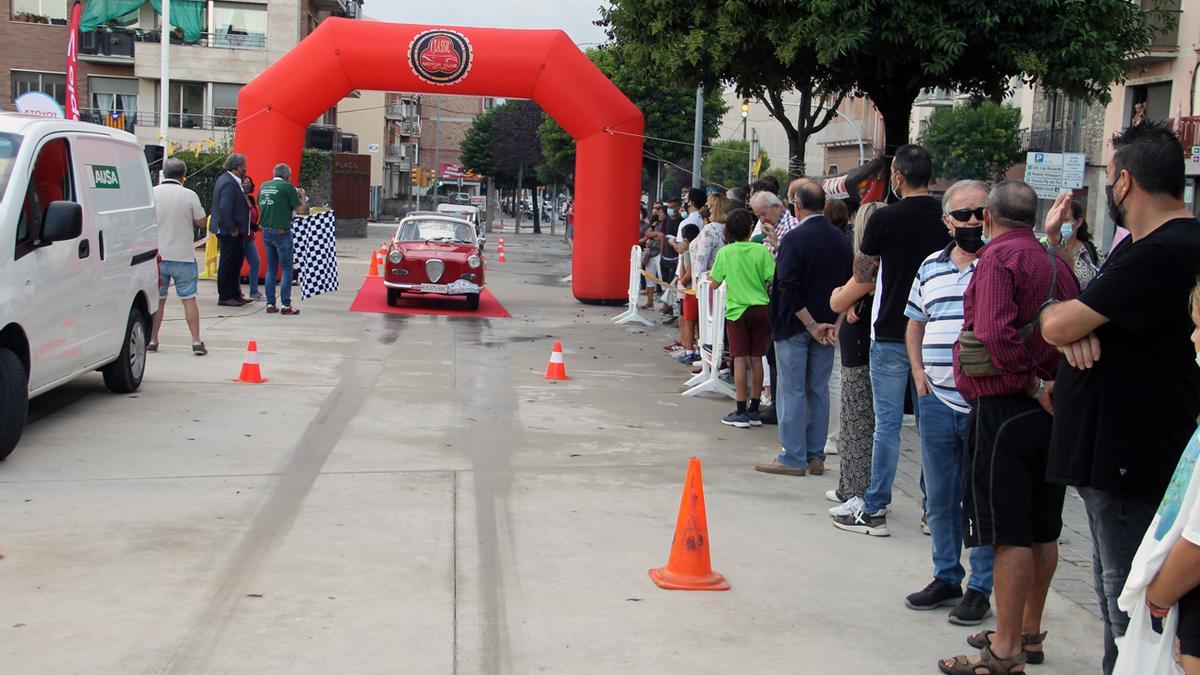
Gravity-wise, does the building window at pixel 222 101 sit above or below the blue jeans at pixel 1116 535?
above

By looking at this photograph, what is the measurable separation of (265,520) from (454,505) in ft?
3.47

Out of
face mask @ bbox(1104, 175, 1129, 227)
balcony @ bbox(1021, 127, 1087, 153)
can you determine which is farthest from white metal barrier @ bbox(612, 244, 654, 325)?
balcony @ bbox(1021, 127, 1087, 153)

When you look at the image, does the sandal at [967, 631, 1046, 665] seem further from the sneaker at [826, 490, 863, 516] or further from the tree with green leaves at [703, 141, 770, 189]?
the tree with green leaves at [703, 141, 770, 189]

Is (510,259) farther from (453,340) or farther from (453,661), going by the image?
(453,661)

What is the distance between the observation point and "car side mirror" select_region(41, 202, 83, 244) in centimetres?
769

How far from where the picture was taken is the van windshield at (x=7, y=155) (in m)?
7.67

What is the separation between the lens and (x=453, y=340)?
596 inches

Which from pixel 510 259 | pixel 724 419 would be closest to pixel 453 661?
pixel 724 419

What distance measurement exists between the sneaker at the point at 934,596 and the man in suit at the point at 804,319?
2535 mm

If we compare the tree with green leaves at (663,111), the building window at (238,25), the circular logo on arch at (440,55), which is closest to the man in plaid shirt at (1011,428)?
the circular logo on arch at (440,55)

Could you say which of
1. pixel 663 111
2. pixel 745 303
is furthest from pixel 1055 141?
pixel 745 303

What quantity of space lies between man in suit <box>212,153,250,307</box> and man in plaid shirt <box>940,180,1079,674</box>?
13044 mm

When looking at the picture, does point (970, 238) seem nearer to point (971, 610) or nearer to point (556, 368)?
point (971, 610)

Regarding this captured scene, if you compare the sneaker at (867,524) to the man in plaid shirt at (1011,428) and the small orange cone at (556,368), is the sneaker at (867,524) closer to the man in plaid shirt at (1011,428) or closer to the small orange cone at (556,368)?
the man in plaid shirt at (1011,428)
